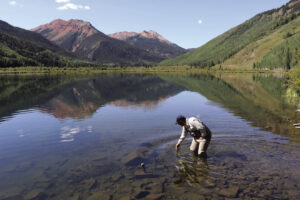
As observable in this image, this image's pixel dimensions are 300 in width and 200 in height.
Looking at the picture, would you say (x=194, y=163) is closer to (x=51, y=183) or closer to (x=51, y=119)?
(x=51, y=183)

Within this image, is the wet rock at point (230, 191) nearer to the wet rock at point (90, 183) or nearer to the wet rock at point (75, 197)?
the wet rock at point (90, 183)

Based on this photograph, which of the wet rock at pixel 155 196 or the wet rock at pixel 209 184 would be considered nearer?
the wet rock at pixel 155 196

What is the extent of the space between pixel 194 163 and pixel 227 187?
364cm

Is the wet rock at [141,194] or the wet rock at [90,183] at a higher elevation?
the wet rock at [141,194]

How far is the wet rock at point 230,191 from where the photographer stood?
40.1 ft

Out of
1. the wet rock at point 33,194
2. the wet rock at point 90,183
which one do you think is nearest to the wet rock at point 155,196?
the wet rock at point 90,183

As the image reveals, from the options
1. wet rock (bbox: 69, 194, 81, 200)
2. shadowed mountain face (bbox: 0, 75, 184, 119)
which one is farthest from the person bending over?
shadowed mountain face (bbox: 0, 75, 184, 119)

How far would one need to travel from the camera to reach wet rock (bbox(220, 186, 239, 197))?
482 inches

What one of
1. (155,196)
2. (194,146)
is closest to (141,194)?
(155,196)

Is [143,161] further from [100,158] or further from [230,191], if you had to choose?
[230,191]

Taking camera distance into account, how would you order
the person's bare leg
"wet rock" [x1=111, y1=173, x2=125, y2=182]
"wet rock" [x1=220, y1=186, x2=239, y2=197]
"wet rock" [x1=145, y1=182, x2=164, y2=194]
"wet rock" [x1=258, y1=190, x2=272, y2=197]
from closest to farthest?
"wet rock" [x1=258, y1=190, x2=272, y2=197]
"wet rock" [x1=220, y1=186, x2=239, y2=197]
"wet rock" [x1=145, y1=182, x2=164, y2=194]
"wet rock" [x1=111, y1=173, x2=125, y2=182]
the person's bare leg

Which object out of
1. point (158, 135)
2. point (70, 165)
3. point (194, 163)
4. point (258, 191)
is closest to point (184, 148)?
point (194, 163)

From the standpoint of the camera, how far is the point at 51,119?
111 ft

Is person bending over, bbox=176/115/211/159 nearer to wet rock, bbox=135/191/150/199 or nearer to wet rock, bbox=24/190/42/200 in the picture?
wet rock, bbox=135/191/150/199
